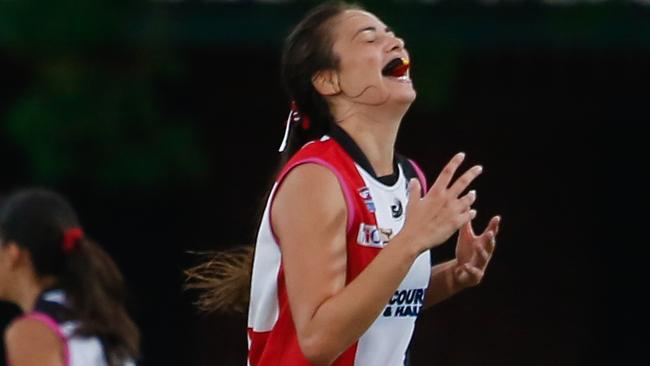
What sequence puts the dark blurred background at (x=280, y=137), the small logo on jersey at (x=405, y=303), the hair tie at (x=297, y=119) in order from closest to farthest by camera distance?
the small logo on jersey at (x=405, y=303)
the hair tie at (x=297, y=119)
the dark blurred background at (x=280, y=137)

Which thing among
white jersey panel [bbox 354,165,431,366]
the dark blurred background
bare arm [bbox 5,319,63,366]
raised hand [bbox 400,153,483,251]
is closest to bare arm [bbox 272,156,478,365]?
raised hand [bbox 400,153,483,251]

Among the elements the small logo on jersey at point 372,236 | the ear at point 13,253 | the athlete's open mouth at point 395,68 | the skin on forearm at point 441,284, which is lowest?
the ear at point 13,253

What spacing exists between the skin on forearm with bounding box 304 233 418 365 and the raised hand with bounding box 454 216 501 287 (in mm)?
550

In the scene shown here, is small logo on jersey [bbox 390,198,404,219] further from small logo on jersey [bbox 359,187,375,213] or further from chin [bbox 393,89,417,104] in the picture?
chin [bbox 393,89,417,104]

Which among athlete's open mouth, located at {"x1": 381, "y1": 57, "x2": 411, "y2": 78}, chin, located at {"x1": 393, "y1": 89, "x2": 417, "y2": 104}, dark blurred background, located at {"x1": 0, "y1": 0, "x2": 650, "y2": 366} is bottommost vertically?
dark blurred background, located at {"x1": 0, "y1": 0, "x2": 650, "y2": 366}

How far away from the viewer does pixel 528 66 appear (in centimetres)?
938

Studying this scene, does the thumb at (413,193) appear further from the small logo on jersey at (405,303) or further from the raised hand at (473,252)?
the raised hand at (473,252)

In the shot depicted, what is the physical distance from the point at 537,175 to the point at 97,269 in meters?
5.63

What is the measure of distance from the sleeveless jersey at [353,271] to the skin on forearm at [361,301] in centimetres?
13

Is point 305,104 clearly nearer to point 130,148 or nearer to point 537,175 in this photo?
point 130,148

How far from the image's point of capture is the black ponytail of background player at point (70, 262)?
4758 millimetres

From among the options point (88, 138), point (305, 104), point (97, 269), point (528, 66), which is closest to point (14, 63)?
point (88, 138)

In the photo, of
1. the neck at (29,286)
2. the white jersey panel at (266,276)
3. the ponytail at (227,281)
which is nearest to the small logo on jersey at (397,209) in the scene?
the white jersey panel at (266,276)

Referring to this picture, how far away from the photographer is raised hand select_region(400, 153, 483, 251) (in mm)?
3391
